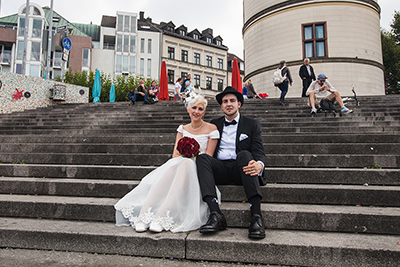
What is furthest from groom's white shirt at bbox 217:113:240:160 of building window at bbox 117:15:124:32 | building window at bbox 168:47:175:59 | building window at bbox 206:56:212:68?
building window at bbox 206:56:212:68

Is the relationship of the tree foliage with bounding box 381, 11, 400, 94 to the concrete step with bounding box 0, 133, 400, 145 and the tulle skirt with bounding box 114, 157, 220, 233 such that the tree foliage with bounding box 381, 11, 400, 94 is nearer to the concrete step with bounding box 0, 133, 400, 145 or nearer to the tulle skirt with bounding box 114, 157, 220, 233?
the concrete step with bounding box 0, 133, 400, 145

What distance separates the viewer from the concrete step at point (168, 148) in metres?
4.37

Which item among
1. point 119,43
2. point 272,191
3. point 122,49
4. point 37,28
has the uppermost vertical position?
point 37,28

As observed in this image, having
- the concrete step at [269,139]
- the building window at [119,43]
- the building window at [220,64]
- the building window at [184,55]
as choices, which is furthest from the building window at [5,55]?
the concrete step at [269,139]

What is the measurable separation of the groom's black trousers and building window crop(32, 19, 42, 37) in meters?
41.5

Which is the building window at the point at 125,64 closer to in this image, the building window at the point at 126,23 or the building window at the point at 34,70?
the building window at the point at 126,23

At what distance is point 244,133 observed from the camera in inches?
130

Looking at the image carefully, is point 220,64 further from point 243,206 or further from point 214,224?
point 214,224

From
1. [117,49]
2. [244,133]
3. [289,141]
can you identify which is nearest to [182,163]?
[244,133]

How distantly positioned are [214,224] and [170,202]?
53cm

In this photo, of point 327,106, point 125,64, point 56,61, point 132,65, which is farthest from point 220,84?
point 327,106

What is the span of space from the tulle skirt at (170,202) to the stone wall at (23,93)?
1021 centimetres

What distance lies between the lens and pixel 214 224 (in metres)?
2.63

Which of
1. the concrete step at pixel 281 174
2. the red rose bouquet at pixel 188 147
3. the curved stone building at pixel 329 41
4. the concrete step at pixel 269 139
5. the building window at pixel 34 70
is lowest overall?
the concrete step at pixel 281 174
